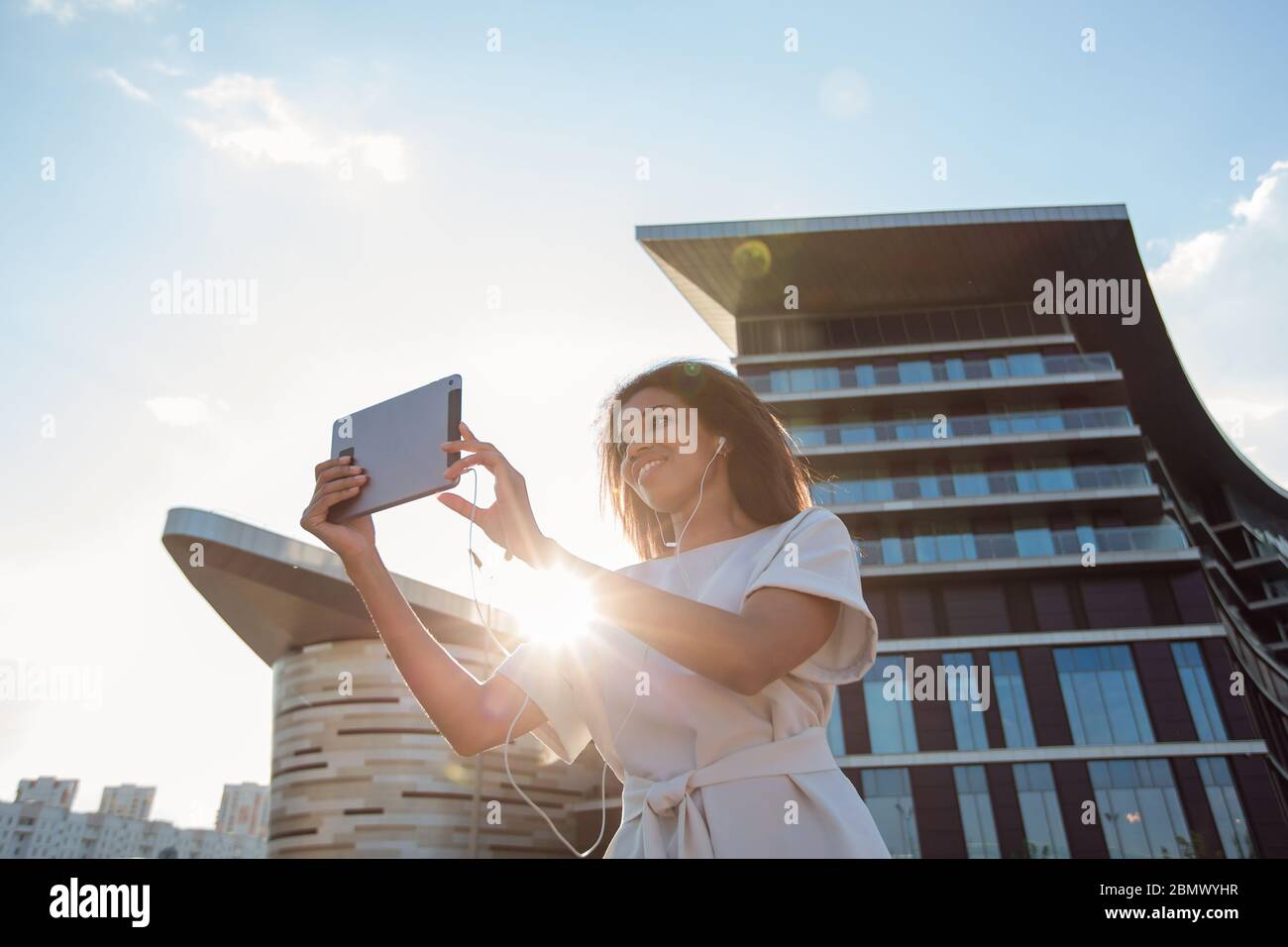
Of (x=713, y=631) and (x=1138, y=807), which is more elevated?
(x=1138, y=807)

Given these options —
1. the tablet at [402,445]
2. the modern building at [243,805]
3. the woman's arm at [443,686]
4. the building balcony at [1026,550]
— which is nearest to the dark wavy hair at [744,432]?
the tablet at [402,445]

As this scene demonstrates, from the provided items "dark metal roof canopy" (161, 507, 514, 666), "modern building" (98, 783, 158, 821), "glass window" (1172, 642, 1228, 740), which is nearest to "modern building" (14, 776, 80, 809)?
"modern building" (98, 783, 158, 821)

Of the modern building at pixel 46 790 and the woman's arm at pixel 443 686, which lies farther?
the modern building at pixel 46 790

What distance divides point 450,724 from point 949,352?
114 feet

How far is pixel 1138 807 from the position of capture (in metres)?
25.4

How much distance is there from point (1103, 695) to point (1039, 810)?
4395 millimetres

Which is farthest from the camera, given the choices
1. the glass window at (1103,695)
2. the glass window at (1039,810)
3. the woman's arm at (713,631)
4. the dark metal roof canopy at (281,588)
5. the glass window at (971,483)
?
the dark metal roof canopy at (281,588)

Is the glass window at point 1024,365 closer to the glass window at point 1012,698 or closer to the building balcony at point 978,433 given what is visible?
the building balcony at point 978,433

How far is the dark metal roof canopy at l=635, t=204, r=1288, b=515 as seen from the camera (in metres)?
33.9

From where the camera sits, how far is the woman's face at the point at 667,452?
1904mm

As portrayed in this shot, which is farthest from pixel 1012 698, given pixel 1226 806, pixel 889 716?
pixel 1226 806

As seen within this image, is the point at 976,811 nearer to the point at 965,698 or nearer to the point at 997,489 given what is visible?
the point at 965,698

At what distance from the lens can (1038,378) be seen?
32.4 m
